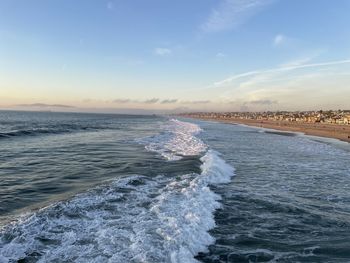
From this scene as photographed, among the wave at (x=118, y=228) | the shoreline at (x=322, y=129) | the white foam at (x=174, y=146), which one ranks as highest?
the wave at (x=118, y=228)

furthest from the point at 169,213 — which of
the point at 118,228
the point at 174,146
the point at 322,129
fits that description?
the point at 322,129

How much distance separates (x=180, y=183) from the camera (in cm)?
1459

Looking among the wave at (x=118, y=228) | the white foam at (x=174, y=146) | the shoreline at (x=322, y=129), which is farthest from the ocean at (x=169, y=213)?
→ the shoreline at (x=322, y=129)

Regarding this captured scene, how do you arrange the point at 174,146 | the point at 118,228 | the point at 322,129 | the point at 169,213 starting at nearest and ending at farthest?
1. the point at 118,228
2. the point at 169,213
3. the point at 174,146
4. the point at 322,129

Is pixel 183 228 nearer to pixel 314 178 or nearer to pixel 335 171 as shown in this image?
pixel 314 178

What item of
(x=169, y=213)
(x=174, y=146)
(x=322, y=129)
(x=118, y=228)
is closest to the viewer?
(x=118, y=228)

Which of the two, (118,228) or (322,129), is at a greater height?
(118,228)

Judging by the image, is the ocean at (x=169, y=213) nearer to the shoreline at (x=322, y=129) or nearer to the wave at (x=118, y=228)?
the wave at (x=118, y=228)

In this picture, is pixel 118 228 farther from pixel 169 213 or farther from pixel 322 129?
pixel 322 129

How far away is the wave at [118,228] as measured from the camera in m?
7.28

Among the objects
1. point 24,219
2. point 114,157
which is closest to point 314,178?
point 114,157

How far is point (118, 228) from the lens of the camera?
8.88m

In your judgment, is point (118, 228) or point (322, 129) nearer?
point (118, 228)

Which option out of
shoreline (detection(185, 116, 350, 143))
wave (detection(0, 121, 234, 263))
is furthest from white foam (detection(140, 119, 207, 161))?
→ shoreline (detection(185, 116, 350, 143))
